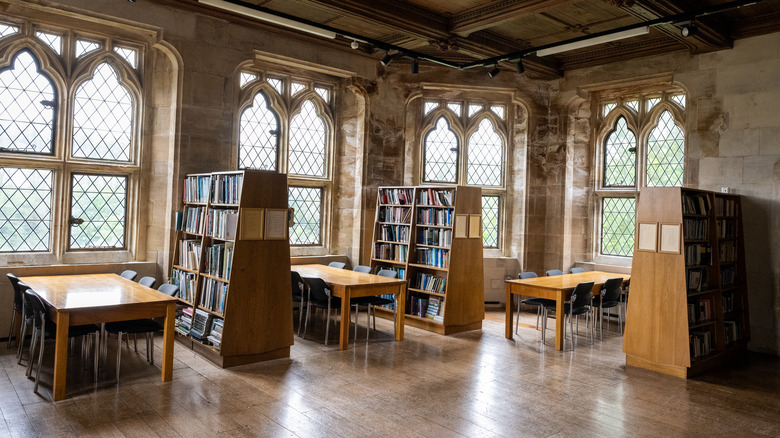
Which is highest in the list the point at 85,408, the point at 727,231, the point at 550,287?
the point at 727,231

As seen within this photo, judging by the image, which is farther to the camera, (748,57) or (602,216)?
(602,216)

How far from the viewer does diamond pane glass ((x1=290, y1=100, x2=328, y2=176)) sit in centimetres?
845

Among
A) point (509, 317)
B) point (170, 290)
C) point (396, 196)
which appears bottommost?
point (509, 317)

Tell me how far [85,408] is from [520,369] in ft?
12.9

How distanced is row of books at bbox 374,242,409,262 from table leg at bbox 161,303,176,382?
366 centimetres

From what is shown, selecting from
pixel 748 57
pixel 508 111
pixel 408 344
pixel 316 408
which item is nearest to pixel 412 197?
pixel 408 344

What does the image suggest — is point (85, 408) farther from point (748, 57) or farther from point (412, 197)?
point (748, 57)

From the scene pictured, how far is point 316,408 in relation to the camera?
4.34m

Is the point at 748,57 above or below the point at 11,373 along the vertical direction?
above

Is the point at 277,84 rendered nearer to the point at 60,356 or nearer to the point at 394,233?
the point at 394,233

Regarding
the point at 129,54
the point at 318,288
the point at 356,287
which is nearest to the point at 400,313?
the point at 356,287

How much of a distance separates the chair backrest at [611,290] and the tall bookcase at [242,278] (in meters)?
4.08

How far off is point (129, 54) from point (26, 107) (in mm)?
1369

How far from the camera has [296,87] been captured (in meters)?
8.43
